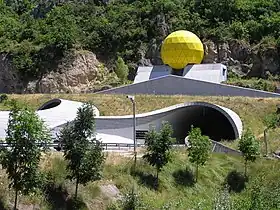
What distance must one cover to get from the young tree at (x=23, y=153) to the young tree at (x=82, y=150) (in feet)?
6.38

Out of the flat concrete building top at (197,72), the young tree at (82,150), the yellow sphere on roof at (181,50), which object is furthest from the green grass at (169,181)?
the yellow sphere on roof at (181,50)

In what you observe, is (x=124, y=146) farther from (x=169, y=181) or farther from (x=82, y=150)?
(x=82, y=150)

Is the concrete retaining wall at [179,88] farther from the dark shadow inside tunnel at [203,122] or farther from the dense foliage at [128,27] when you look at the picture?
the dense foliage at [128,27]

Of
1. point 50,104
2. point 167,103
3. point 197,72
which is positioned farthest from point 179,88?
point 50,104

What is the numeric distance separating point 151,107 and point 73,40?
18594 mm

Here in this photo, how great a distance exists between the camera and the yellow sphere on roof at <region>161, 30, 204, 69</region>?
5219cm

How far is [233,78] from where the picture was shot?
55.9 m

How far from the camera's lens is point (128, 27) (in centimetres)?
6294

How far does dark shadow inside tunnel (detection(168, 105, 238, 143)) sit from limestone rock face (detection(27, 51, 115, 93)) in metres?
15.3

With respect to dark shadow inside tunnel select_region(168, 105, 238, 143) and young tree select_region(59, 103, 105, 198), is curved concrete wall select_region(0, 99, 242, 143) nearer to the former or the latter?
dark shadow inside tunnel select_region(168, 105, 238, 143)

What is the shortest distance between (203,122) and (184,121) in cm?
199

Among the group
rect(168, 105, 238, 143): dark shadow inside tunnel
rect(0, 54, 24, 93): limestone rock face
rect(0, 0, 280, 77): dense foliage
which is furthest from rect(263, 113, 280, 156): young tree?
rect(0, 54, 24, 93): limestone rock face

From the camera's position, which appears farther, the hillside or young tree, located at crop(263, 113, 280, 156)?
the hillside

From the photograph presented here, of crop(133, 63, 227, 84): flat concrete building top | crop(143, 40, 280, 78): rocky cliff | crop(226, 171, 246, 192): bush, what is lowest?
crop(226, 171, 246, 192): bush
